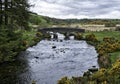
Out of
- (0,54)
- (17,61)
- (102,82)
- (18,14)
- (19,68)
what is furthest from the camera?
(18,14)

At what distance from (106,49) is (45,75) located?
79.9 feet

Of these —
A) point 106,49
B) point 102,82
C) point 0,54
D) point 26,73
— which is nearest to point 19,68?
point 26,73

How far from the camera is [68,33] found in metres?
152

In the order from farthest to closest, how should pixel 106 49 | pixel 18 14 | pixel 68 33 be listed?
pixel 68 33
pixel 106 49
pixel 18 14

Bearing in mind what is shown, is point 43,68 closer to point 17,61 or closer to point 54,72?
point 54,72

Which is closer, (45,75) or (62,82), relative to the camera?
(62,82)

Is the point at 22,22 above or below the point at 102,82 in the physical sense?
above

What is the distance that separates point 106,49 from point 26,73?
999 inches

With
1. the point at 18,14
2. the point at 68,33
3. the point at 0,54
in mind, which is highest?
the point at 18,14

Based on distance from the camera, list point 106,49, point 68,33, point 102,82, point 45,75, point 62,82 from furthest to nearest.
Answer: point 68,33 < point 106,49 < point 45,75 < point 62,82 < point 102,82

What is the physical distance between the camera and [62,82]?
33406mm

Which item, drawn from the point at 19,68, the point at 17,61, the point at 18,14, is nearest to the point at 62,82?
the point at 19,68

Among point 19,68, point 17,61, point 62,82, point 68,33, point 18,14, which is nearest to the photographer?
point 62,82

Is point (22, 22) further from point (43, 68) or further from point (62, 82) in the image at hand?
point (62, 82)
